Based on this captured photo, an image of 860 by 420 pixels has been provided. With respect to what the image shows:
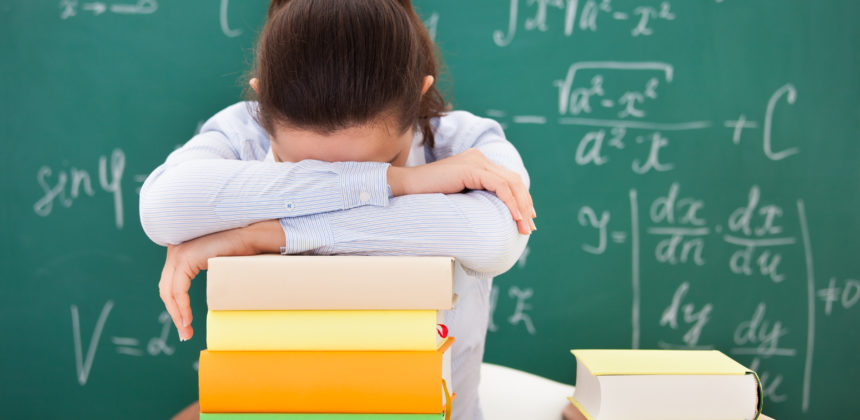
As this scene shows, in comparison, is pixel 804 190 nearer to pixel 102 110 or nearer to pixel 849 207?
pixel 849 207

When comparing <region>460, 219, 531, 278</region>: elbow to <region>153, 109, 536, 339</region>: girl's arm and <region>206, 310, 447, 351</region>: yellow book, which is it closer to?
<region>153, 109, 536, 339</region>: girl's arm

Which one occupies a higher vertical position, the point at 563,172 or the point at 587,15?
the point at 587,15

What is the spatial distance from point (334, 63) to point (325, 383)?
309 millimetres

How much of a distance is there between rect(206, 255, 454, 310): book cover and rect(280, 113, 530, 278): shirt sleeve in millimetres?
99

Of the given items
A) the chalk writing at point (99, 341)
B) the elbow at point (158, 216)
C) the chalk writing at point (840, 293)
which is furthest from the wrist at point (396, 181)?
the chalk writing at point (840, 293)

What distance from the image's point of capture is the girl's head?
616 millimetres

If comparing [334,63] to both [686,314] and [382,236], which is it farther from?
[686,314]

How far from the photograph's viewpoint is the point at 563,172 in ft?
5.85

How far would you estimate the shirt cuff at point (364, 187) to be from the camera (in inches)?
24.5

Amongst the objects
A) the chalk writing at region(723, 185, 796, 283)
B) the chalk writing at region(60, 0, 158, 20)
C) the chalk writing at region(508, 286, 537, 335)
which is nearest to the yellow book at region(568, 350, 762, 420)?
the chalk writing at region(508, 286, 537, 335)

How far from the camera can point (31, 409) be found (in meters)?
1.75

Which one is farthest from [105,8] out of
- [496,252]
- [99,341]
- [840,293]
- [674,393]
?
[840,293]

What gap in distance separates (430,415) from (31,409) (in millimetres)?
1737

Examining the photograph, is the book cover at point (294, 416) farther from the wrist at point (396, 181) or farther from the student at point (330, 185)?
the wrist at point (396, 181)
